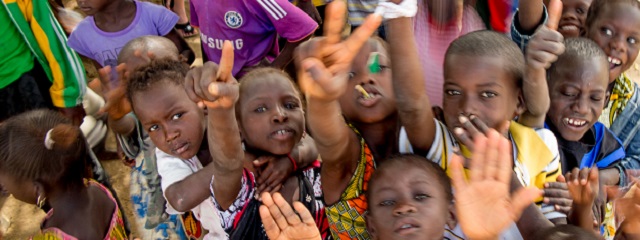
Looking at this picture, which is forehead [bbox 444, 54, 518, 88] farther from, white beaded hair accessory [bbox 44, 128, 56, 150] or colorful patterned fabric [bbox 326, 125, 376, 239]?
white beaded hair accessory [bbox 44, 128, 56, 150]

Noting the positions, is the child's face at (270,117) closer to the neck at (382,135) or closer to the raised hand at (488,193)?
the neck at (382,135)

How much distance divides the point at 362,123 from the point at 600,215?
842mm

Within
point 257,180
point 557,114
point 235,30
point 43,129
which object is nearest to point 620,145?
point 557,114

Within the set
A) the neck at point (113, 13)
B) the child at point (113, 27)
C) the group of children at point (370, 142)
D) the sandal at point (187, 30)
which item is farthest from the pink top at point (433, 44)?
the sandal at point (187, 30)

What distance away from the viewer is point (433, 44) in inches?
90.9

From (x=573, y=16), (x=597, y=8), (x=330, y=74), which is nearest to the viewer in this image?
(x=330, y=74)

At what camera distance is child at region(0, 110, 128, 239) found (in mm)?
1858

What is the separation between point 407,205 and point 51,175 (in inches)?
44.1


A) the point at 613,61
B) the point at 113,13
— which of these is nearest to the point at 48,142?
the point at 113,13

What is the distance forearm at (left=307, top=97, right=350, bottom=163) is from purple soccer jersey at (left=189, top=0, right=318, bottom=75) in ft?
3.58

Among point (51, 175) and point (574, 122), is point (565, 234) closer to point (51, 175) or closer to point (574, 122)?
point (574, 122)

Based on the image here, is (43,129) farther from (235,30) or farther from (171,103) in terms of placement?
(235,30)

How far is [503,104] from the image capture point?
5.85 ft

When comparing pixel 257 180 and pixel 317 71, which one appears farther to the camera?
pixel 257 180
